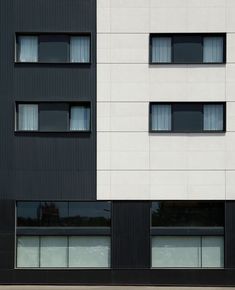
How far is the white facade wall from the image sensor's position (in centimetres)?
2483

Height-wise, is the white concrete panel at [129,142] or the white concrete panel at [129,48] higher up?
the white concrete panel at [129,48]

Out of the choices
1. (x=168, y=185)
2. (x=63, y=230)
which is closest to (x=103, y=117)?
(x=168, y=185)

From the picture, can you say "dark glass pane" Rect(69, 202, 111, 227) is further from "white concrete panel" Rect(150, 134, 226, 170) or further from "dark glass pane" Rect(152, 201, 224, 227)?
"white concrete panel" Rect(150, 134, 226, 170)

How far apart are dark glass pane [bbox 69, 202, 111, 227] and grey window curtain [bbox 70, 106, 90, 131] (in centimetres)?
286

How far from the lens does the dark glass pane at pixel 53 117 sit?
25078mm

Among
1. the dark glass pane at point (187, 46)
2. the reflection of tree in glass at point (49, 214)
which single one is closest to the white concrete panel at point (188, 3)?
the dark glass pane at point (187, 46)

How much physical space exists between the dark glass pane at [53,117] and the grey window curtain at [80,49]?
6.11ft

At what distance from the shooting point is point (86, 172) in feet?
81.6

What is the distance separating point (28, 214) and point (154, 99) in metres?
6.38

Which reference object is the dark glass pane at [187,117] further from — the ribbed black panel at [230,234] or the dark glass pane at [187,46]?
the ribbed black panel at [230,234]

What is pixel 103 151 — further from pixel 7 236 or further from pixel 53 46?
pixel 7 236

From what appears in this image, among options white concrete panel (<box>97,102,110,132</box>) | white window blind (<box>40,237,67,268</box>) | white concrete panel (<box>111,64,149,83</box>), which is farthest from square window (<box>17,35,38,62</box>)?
white window blind (<box>40,237,67,268</box>)

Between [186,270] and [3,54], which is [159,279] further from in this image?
[3,54]

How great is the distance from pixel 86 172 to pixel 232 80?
21.2 feet
